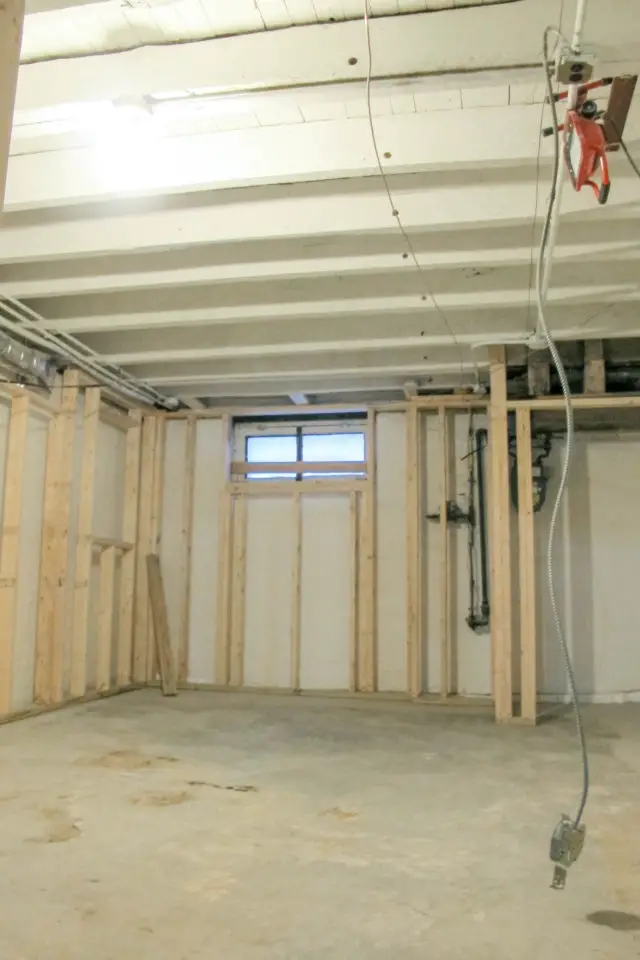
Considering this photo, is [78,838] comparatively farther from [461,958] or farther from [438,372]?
[438,372]

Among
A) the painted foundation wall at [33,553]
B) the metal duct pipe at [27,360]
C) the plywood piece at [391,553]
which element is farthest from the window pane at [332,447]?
the metal duct pipe at [27,360]

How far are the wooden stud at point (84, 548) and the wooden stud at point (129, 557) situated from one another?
1.58 feet

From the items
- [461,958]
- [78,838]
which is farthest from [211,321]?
[461,958]

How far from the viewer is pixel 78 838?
2.24 meters

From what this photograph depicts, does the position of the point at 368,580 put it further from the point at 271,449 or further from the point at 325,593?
the point at 271,449

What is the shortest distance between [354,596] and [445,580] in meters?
0.72

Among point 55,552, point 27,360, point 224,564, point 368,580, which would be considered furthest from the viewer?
point 224,564

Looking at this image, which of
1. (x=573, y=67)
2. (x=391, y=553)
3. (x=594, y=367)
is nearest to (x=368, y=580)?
(x=391, y=553)

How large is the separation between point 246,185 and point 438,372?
261 cm

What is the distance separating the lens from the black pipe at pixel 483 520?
204 inches

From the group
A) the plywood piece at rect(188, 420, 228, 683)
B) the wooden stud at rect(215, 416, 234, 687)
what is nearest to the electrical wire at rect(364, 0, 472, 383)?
the wooden stud at rect(215, 416, 234, 687)

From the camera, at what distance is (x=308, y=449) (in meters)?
5.83

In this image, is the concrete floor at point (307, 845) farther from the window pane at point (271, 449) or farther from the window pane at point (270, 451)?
the window pane at point (271, 449)

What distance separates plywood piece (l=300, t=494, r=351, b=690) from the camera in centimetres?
546
